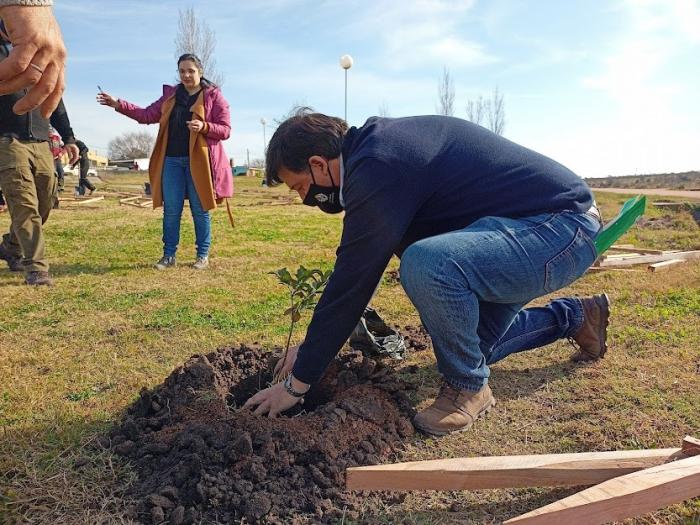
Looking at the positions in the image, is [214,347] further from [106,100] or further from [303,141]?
[106,100]

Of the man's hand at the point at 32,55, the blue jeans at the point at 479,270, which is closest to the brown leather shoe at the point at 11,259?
the man's hand at the point at 32,55

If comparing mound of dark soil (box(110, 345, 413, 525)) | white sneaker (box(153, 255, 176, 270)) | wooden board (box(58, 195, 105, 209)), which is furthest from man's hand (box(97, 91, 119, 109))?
wooden board (box(58, 195, 105, 209))

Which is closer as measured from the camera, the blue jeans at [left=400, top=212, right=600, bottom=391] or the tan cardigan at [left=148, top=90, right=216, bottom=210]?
the blue jeans at [left=400, top=212, right=600, bottom=391]

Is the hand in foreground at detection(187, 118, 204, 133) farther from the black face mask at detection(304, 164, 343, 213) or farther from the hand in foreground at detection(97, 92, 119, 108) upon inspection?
the black face mask at detection(304, 164, 343, 213)

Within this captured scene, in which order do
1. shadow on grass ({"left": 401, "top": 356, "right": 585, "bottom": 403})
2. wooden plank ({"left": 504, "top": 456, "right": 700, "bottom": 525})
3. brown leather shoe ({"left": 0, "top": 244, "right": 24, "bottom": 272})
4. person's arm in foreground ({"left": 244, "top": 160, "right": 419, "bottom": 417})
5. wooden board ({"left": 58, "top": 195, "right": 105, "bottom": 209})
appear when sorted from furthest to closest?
1. wooden board ({"left": 58, "top": 195, "right": 105, "bottom": 209})
2. brown leather shoe ({"left": 0, "top": 244, "right": 24, "bottom": 272})
3. shadow on grass ({"left": 401, "top": 356, "right": 585, "bottom": 403})
4. person's arm in foreground ({"left": 244, "top": 160, "right": 419, "bottom": 417})
5. wooden plank ({"left": 504, "top": 456, "right": 700, "bottom": 525})

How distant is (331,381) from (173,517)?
1.13m

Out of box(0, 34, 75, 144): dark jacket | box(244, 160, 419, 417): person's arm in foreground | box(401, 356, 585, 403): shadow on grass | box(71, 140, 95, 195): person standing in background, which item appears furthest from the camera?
box(71, 140, 95, 195): person standing in background

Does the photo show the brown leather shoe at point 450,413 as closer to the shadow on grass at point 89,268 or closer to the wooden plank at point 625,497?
the wooden plank at point 625,497

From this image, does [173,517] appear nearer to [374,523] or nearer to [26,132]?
[374,523]

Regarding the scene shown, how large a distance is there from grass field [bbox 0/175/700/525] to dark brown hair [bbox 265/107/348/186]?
4.32 feet

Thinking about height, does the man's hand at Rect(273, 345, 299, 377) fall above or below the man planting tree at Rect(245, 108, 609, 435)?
below

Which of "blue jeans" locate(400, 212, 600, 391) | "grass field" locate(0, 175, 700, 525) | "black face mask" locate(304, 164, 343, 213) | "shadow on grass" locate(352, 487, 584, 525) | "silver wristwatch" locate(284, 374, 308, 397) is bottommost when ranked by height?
"shadow on grass" locate(352, 487, 584, 525)

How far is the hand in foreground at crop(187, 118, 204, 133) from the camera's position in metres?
5.67

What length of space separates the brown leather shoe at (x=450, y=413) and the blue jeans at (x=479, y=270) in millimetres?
45
